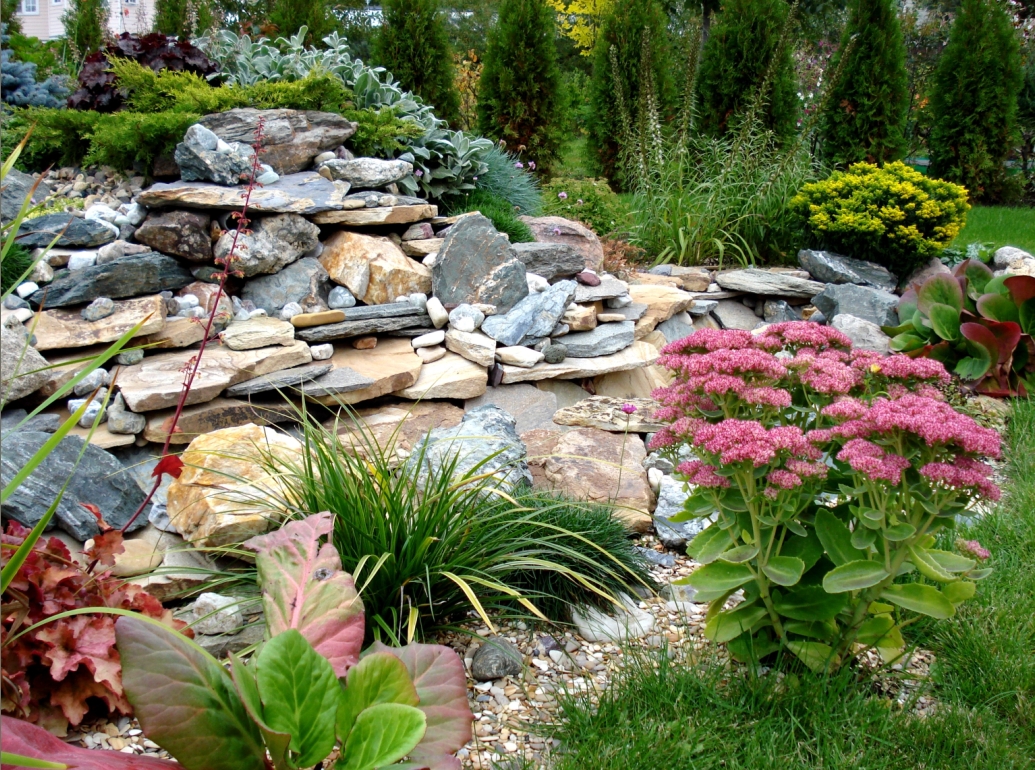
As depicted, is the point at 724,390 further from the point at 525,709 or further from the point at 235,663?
the point at 235,663

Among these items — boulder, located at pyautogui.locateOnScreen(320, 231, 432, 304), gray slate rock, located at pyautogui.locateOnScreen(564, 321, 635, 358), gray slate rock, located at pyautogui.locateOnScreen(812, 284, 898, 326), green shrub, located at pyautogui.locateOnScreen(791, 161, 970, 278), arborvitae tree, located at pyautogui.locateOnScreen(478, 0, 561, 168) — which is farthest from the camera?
arborvitae tree, located at pyautogui.locateOnScreen(478, 0, 561, 168)

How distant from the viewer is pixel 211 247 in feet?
15.0

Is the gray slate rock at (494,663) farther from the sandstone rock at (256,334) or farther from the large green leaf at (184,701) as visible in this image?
the sandstone rock at (256,334)

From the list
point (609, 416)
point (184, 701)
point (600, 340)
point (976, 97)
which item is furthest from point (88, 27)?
point (976, 97)

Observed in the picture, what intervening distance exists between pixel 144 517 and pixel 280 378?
1.10 metres

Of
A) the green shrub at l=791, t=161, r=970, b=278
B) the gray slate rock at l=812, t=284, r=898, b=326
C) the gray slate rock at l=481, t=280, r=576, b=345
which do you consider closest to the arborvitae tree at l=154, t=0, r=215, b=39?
the gray slate rock at l=481, t=280, r=576, b=345

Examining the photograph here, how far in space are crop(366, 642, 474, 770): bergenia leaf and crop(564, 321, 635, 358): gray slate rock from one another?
320 centimetres

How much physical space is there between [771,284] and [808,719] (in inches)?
180

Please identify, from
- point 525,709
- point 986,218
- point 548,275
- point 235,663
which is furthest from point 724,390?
point 986,218

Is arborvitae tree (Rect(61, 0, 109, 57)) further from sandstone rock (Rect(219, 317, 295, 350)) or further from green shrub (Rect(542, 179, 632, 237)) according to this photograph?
sandstone rock (Rect(219, 317, 295, 350))

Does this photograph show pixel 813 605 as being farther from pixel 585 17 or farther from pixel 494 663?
pixel 585 17

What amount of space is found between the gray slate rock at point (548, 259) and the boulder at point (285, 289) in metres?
1.28

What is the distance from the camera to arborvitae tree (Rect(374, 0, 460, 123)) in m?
8.06

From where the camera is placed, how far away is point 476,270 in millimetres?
4867
